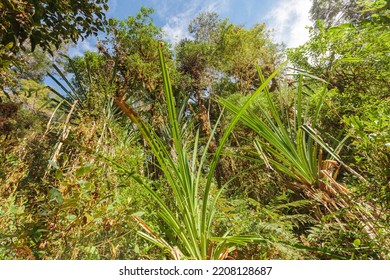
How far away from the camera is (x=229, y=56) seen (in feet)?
15.9

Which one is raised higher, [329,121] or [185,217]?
[329,121]

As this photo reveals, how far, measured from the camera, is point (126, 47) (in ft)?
14.7

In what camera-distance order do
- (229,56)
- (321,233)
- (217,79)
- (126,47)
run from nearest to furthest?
(321,233)
(126,47)
(229,56)
(217,79)

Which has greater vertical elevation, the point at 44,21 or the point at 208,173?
the point at 44,21

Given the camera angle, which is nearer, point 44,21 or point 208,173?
point 208,173

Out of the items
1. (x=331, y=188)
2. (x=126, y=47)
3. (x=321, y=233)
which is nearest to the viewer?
(x=321, y=233)

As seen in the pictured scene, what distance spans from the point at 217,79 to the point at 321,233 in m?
4.46
